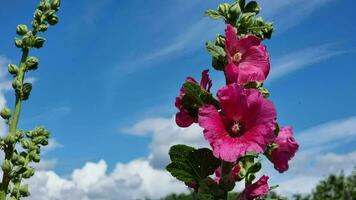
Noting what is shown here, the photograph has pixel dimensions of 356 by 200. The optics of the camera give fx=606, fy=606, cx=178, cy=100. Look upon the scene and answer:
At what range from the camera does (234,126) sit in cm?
310

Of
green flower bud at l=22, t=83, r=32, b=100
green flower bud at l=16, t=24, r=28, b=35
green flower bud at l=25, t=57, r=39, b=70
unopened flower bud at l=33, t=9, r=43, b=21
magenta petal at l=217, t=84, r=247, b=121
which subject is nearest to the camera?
magenta petal at l=217, t=84, r=247, b=121

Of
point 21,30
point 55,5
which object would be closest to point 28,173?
point 21,30

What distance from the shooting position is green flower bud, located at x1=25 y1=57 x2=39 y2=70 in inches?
170

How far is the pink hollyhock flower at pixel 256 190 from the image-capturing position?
3.01 metres

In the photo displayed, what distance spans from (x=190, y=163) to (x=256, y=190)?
355mm

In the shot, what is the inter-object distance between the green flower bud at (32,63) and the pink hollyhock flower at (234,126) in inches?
69.5

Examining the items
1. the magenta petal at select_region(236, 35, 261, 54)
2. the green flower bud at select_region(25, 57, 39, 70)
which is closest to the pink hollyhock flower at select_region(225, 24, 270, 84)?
the magenta petal at select_region(236, 35, 261, 54)

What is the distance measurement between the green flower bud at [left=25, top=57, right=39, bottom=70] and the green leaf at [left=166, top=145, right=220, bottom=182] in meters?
1.67

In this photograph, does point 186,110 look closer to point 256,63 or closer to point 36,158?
point 256,63

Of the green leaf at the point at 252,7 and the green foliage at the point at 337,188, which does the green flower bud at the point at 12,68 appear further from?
the green foliage at the point at 337,188

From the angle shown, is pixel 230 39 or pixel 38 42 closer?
pixel 230 39

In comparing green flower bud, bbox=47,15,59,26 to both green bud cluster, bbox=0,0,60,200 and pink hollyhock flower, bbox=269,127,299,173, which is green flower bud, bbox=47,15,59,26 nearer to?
green bud cluster, bbox=0,0,60,200

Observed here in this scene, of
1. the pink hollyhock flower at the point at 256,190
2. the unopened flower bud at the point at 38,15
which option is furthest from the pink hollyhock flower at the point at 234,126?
the unopened flower bud at the point at 38,15

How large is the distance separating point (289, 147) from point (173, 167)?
2.19 ft
